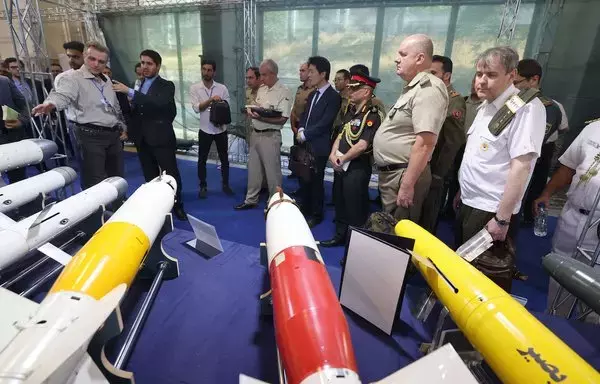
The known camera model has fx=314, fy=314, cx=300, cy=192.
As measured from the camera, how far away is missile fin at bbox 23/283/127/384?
3.24 feet

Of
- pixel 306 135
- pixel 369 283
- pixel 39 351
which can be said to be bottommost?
pixel 369 283

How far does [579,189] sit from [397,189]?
1.21m

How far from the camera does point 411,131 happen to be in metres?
2.24

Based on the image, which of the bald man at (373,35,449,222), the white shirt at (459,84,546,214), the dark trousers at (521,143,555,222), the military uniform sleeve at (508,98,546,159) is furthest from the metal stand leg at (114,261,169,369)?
the dark trousers at (521,143,555,222)

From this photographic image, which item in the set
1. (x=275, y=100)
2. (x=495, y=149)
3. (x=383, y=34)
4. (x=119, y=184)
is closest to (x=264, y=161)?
(x=275, y=100)

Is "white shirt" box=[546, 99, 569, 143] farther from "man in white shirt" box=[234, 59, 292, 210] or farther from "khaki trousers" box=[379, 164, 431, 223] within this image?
"man in white shirt" box=[234, 59, 292, 210]

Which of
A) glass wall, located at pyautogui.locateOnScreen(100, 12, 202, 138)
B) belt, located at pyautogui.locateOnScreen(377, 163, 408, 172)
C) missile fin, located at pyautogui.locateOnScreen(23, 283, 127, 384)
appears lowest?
missile fin, located at pyautogui.locateOnScreen(23, 283, 127, 384)

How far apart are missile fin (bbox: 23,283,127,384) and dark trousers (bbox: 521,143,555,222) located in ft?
13.7

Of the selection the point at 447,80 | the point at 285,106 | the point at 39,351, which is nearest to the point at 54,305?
the point at 39,351

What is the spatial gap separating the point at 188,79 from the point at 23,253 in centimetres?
628

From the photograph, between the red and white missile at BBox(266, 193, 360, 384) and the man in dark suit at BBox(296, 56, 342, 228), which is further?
the man in dark suit at BBox(296, 56, 342, 228)

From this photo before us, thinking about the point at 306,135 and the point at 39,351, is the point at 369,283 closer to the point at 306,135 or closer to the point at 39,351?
the point at 39,351

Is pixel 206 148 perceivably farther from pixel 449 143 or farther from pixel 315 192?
pixel 449 143

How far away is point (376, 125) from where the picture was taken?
2.74 meters
